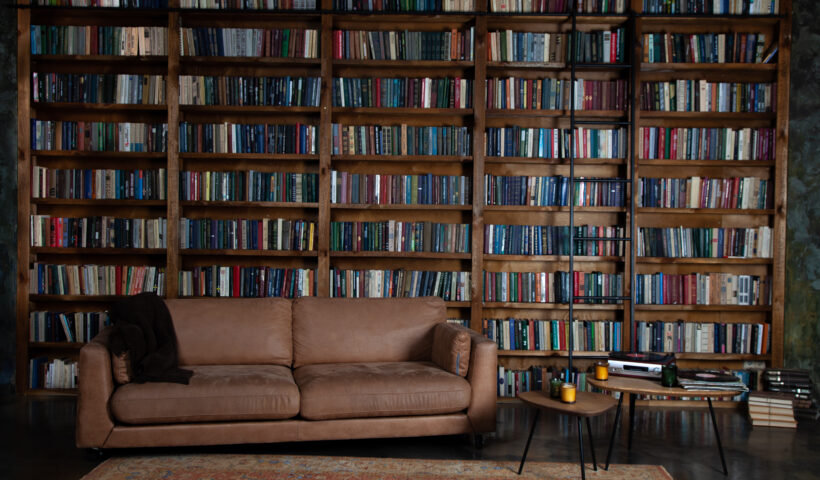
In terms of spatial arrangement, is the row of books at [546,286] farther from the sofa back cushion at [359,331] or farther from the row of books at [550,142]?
the row of books at [550,142]

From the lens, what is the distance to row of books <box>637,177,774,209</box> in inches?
195

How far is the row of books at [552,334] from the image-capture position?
4.95m

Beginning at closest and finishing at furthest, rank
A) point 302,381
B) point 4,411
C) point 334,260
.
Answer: point 302,381 → point 4,411 → point 334,260

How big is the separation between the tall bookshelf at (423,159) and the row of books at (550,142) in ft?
0.10

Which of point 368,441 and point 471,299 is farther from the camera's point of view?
point 471,299

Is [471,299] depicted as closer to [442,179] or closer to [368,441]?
[442,179]

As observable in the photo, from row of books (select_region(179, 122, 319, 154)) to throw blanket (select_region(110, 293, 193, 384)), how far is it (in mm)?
1432

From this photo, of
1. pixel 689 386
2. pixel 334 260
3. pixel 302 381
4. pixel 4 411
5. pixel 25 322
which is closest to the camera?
pixel 689 386

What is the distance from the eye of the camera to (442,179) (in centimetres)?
498

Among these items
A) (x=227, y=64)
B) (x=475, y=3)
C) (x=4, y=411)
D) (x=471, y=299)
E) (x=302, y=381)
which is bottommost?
(x=4, y=411)

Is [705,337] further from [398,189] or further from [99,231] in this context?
[99,231]

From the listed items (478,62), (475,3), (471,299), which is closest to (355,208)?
(471,299)

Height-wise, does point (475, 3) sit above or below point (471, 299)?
above

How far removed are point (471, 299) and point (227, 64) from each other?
2536 millimetres
